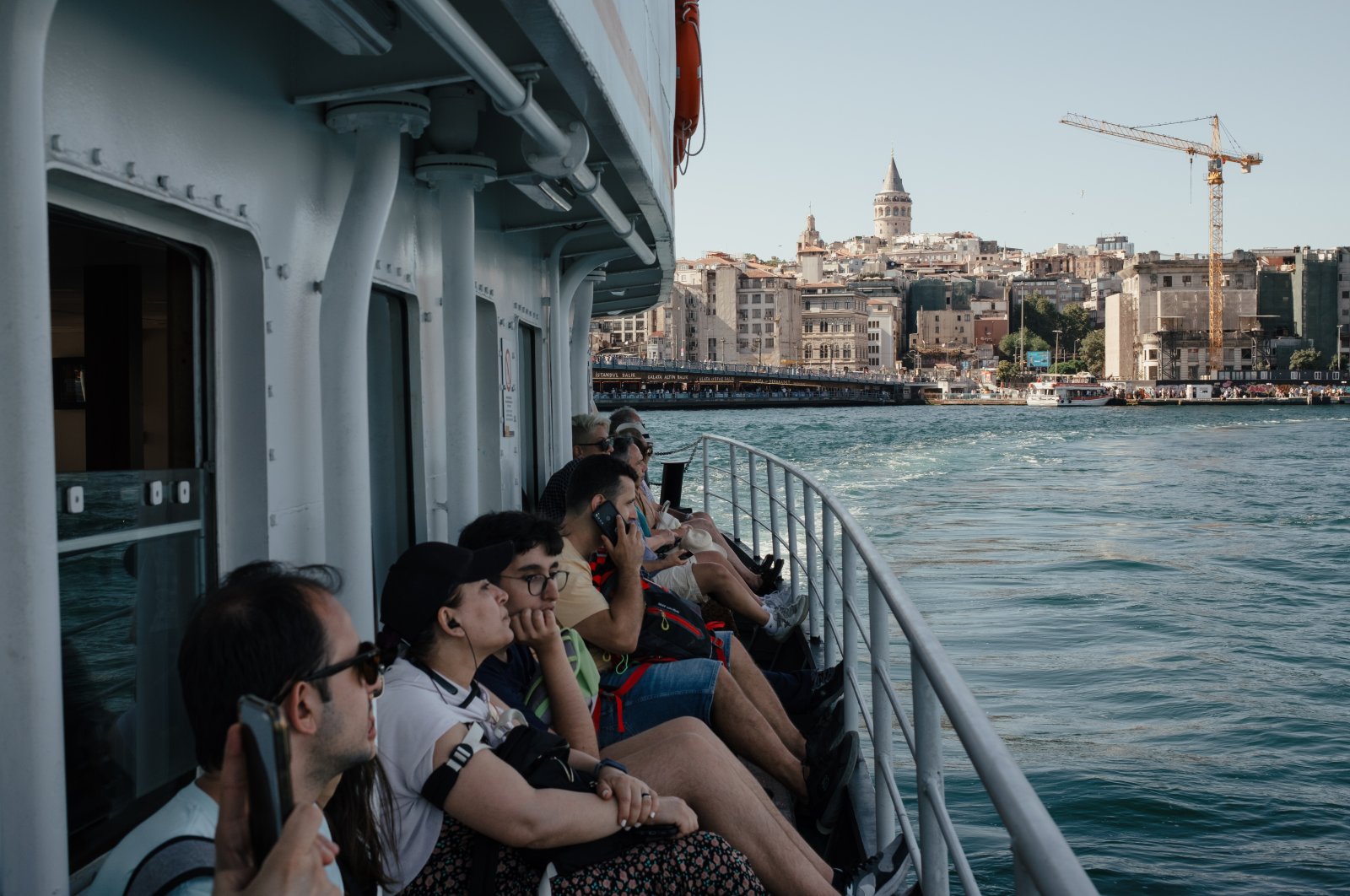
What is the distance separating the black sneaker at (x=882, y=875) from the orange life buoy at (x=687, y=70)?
6.48m

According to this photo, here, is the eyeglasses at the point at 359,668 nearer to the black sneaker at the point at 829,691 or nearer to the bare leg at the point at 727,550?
the black sneaker at the point at 829,691

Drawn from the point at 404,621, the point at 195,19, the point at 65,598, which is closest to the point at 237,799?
the point at 404,621

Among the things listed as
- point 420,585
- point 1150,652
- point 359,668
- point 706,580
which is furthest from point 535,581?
point 1150,652

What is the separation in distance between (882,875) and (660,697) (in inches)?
35.8

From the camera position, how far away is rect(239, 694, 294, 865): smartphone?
87 cm

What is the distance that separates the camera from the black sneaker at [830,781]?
3.12 metres

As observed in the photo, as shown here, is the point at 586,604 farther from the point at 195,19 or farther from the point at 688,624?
the point at 195,19

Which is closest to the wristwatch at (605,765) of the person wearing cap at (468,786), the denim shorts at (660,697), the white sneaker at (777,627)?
the person wearing cap at (468,786)

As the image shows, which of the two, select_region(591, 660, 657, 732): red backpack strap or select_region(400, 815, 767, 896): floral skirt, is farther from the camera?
select_region(591, 660, 657, 732): red backpack strap

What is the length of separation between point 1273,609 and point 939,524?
18.7 feet

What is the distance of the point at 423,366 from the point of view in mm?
4211

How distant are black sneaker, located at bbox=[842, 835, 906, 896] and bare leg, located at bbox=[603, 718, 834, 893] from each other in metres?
0.06

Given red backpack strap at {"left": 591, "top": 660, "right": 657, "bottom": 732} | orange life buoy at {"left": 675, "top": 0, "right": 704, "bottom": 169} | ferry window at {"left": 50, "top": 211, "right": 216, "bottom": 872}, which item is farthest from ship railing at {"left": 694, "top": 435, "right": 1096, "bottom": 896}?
orange life buoy at {"left": 675, "top": 0, "right": 704, "bottom": 169}

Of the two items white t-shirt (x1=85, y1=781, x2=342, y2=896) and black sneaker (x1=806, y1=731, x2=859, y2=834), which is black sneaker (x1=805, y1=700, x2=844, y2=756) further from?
white t-shirt (x1=85, y1=781, x2=342, y2=896)
